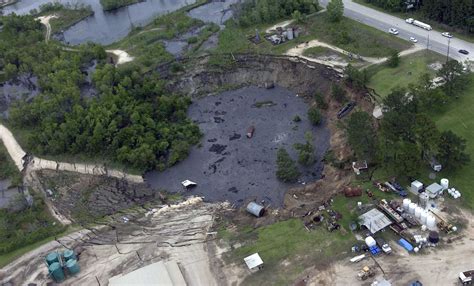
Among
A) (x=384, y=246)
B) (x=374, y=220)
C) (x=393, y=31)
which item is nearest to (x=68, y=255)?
(x=374, y=220)

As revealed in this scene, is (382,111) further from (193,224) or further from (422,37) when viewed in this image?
(193,224)

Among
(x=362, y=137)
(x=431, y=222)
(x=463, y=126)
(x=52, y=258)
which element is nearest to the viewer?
(x=431, y=222)

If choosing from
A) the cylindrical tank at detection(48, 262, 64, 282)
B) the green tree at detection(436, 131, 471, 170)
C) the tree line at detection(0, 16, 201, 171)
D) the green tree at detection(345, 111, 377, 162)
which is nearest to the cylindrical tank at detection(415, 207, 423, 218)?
the green tree at detection(436, 131, 471, 170)

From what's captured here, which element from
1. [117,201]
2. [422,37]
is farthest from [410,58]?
[117,201]

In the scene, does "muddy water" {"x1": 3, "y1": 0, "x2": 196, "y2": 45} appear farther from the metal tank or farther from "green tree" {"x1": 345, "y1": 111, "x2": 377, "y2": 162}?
"green tree" {"x1": 345, "y1": 111, "x2": 377, "y2": 162}

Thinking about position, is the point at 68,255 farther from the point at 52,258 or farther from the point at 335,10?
the point at 335,10

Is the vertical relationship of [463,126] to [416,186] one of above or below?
above
